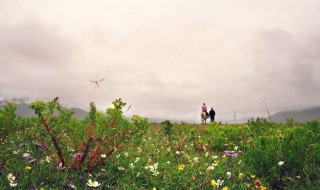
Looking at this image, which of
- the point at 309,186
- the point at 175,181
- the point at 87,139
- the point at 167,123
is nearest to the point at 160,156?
→ the point at 167,123

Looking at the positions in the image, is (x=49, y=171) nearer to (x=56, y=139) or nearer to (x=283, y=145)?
(x=56, y=139)

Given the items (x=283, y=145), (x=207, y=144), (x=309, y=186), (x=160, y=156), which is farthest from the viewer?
(x=207, y=144)

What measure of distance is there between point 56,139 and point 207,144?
503 centimetres

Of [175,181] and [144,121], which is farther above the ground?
[144,121]

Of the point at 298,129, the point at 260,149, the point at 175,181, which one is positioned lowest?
the point at 175,181

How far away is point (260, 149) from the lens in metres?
5.15

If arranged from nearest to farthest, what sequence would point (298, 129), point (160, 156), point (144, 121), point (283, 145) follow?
point (144, 121)
point (283, 145)
point (298, 129)
point (160, 156)

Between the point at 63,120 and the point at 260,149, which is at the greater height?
the point at 63,120

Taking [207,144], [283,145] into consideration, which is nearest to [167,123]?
[207,144]

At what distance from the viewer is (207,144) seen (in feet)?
28.1

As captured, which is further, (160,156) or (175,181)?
(160,156)

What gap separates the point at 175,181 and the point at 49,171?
1957 mm

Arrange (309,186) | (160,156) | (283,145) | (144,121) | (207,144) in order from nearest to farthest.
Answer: (309,186) → (144,121) → (283,145) → (160,156) → (207,144)

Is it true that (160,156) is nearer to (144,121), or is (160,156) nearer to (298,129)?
(144,121)
